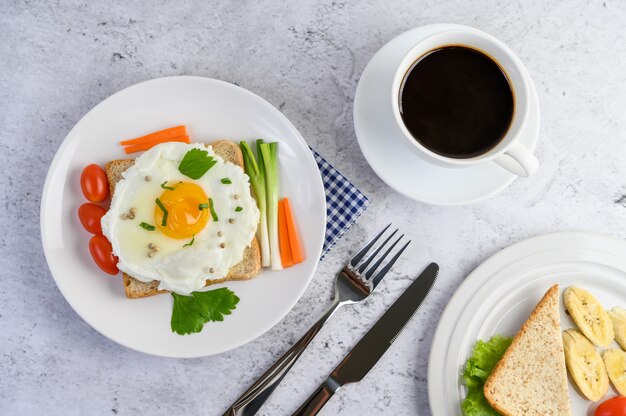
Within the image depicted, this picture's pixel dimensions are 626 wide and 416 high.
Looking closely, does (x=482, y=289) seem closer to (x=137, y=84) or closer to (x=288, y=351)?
(x=288, y=351)

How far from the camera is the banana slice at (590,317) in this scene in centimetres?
251

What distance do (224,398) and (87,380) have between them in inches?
23.3

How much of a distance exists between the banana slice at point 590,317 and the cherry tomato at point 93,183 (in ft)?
6.54

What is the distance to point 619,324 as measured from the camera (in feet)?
8.27

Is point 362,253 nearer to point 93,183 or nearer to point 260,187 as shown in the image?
point 260,187

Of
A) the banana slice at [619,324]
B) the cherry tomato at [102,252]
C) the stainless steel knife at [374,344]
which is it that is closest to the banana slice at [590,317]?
the banana slice at [619,324]

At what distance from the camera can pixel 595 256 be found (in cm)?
256

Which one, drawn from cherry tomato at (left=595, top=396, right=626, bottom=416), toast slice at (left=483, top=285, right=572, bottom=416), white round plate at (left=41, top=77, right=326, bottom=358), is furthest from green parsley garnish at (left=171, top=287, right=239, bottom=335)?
cherry tomato at (left=595, top=396, right=626, bottom=416)

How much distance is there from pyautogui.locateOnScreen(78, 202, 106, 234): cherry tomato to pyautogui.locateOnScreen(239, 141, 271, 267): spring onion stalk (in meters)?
0.62

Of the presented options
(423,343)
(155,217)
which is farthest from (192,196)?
(423,343)

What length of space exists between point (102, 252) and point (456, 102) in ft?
4.88

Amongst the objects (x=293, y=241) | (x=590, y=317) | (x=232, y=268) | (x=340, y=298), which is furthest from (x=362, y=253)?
(x=590, y=317)

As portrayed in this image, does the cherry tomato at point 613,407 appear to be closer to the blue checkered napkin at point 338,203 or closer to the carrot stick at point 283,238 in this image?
the blue checkered napkin at point 338,203

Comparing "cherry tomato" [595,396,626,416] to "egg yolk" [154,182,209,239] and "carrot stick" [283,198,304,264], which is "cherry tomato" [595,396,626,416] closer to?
"carrot stick" [283,198,304,264]
